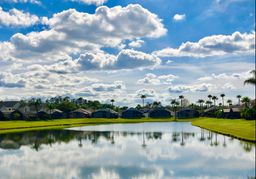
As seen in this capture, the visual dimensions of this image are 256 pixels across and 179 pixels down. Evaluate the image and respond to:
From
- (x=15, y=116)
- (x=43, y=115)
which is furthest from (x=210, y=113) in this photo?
(x=15, y=116)

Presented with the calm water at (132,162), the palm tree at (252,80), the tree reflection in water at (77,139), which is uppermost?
the palm tree at (252,80)

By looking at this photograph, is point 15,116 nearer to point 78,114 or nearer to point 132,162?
point 78,114

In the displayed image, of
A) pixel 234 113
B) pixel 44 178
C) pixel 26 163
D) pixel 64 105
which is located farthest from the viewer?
pixel 64 105

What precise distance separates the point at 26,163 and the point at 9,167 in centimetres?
267

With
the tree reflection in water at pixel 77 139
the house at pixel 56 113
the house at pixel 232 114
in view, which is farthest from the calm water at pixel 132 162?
the house at pixel 56 113

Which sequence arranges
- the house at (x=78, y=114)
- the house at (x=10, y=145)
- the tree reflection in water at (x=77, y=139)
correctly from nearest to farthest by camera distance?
the tree reflection in water at (x=77, y=139)
the house at (x=10, y=145)
the house at (x=78, y=114)

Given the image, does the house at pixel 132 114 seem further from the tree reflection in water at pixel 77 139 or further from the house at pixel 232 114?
the tree reflection in water at pixel 77 139

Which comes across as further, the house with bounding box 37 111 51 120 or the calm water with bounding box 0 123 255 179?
the house with bounding box 37 111 51 120

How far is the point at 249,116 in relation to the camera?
10481cm

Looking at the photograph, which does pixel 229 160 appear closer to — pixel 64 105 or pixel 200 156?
pixel 200 156

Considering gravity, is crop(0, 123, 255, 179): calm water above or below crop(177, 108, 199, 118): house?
below

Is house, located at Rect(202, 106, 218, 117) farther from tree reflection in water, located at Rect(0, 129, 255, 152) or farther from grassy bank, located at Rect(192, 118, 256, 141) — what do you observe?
tree reflection in water, located at Rect(0, 129, 255, 152)

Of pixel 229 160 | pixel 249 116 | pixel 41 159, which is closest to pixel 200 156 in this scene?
pixel 229 160

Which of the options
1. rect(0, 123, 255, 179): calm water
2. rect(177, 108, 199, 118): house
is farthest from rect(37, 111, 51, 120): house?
rect(0, 123, 255, 179): calm water
